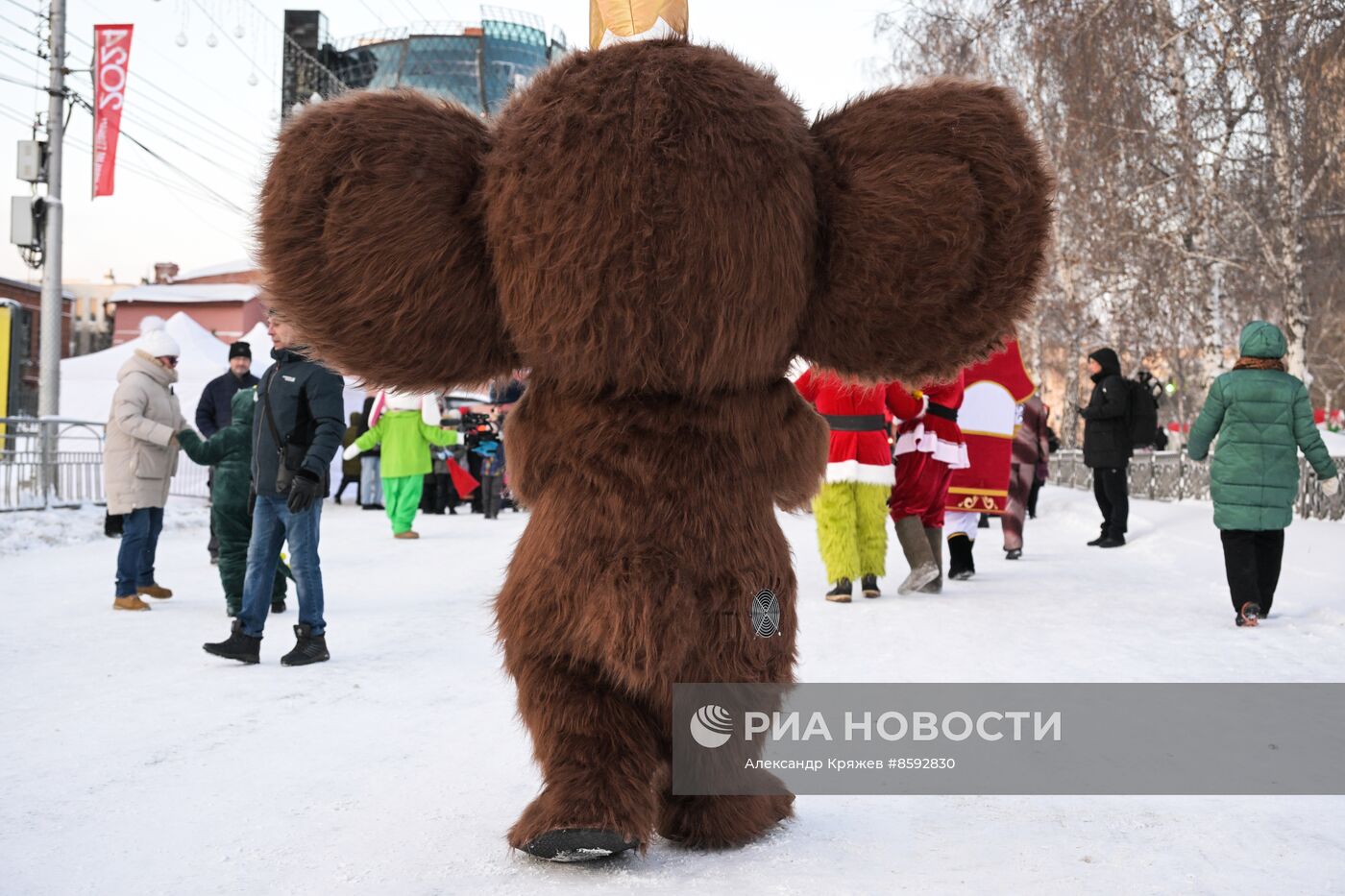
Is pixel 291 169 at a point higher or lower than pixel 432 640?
higher

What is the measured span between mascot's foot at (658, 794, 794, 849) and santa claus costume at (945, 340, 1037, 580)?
20.7 ft

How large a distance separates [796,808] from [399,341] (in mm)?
1716

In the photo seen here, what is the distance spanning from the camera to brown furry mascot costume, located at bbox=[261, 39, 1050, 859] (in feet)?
9.34

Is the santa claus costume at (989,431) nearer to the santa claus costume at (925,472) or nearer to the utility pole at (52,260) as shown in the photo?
the santa claus costume at (925,472)

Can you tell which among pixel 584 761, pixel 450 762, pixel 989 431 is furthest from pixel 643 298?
pixel 989 431

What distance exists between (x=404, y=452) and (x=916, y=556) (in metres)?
6.38

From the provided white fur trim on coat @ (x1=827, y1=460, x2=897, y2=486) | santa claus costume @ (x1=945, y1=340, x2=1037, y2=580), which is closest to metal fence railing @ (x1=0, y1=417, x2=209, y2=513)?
white fur trim on coat @ (x1=827, y1=460, x2=897, y2=486)

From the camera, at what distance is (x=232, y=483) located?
752cm

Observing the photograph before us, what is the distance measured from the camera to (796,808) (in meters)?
3.56

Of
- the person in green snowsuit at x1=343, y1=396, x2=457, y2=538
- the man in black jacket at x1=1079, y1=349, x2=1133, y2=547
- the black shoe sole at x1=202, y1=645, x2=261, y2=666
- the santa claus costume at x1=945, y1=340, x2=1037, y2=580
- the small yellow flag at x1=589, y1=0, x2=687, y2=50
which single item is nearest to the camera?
the small yellow flag at x1=589, y1=0, x2=687, y2=50

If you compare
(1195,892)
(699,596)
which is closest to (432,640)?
(699,596)

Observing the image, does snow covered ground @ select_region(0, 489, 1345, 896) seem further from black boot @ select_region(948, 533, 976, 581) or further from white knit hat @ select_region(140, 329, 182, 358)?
white knit hat @ select_region(140, 329, 182, 358)

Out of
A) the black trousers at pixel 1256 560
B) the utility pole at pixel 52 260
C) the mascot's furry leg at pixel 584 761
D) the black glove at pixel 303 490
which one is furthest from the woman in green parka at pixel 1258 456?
the utility pole at pixel 52 260

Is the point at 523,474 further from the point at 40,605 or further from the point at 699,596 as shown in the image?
the point at 40,605
